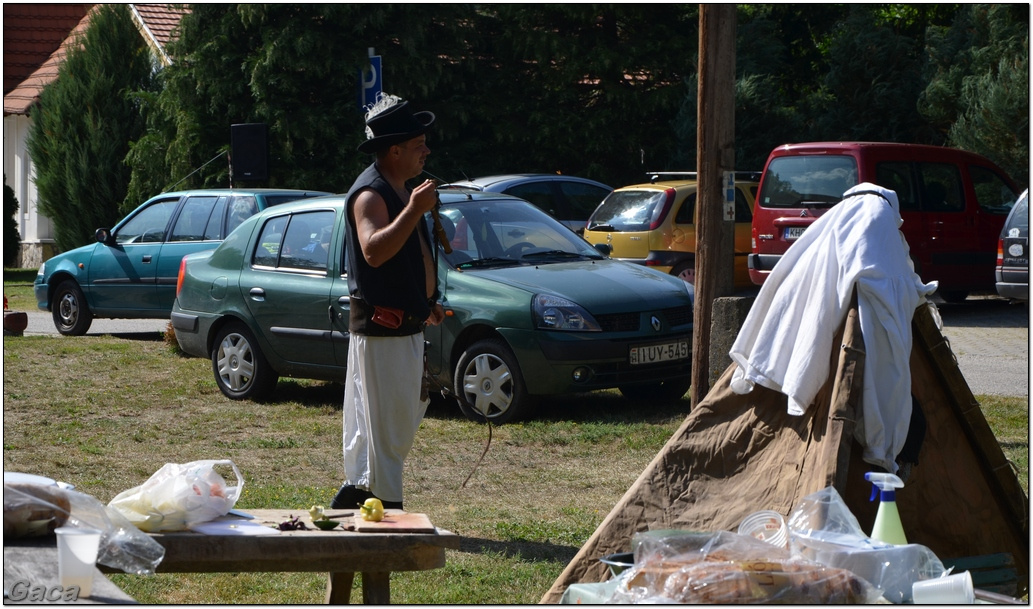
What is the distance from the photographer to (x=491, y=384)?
879cm

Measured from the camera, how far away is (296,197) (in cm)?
1346

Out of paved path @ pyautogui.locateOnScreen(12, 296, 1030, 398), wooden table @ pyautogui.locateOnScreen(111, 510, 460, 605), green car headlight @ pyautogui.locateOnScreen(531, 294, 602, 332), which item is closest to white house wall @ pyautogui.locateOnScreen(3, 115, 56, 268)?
paved path @ pyautogui.locateOnScreen(12, 296, 1030, 398)

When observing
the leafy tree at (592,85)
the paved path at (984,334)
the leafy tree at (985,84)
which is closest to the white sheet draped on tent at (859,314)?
the paved path at (984,334)

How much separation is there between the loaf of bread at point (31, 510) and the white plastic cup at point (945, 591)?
2359 mm

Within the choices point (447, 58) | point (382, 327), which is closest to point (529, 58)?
point (447, 58)

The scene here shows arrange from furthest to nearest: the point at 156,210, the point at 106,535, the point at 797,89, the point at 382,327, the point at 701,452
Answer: the point at 797,89 < the point at 156,210 < the point at 382,327 < the point at 701,452 < the point at 106,535

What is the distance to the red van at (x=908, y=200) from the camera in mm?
14914

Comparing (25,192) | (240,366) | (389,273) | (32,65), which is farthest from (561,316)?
(32,65)

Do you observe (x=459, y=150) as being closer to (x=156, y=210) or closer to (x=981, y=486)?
(x=156, y=210)

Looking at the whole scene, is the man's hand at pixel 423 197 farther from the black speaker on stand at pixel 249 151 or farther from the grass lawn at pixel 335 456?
the black speaker on stand at pixel 249 151

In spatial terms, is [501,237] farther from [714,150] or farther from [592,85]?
[592,85]

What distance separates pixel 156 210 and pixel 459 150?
13.5 meters

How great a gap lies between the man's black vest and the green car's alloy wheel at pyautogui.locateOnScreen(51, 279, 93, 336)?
10754 mm

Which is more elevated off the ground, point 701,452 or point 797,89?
point 797,89
